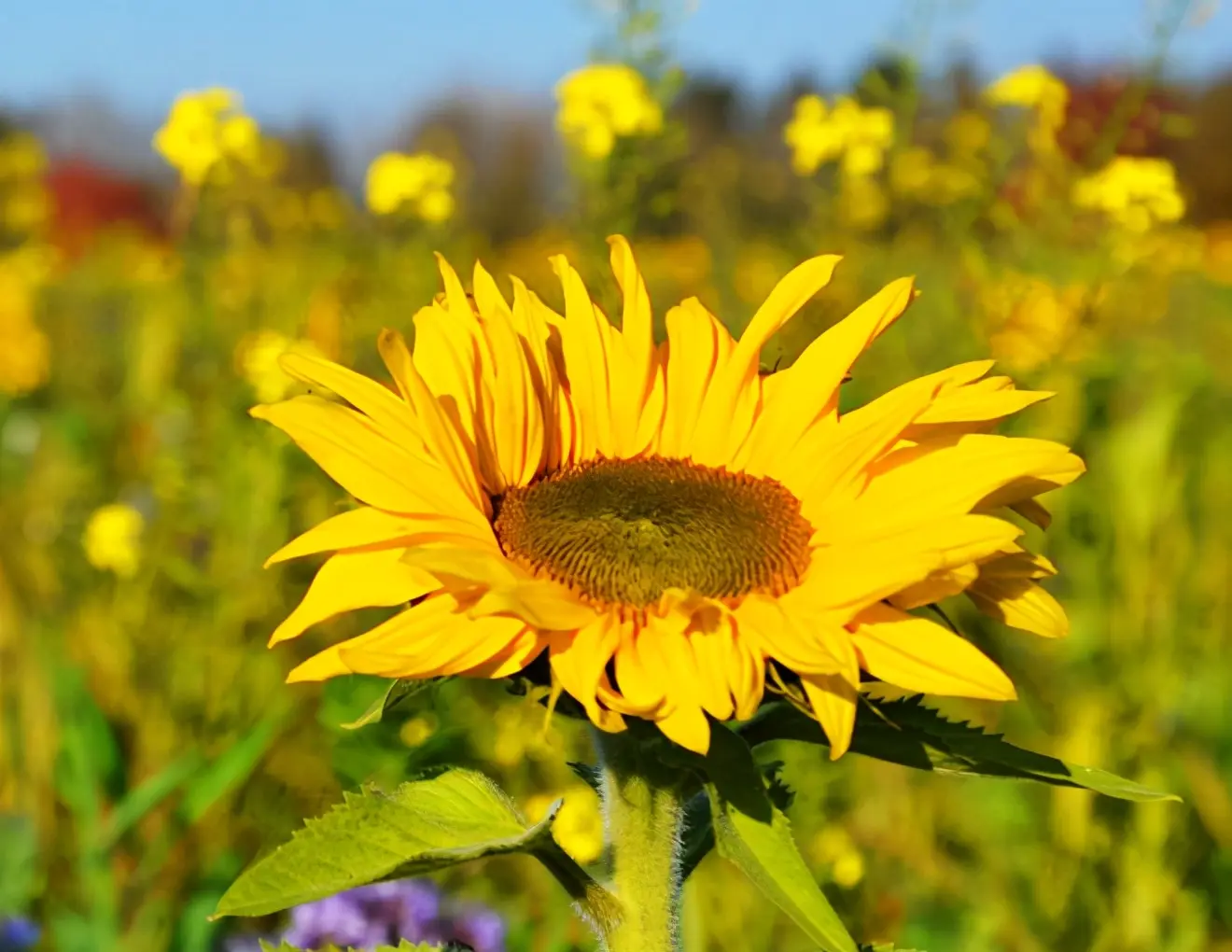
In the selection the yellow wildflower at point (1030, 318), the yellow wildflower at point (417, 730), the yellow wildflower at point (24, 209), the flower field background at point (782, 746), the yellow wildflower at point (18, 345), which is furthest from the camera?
the yellow wildflower at point (24, 209)

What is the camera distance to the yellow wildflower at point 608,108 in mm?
1807

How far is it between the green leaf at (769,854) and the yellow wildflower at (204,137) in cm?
200

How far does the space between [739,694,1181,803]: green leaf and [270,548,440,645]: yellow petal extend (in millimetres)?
210

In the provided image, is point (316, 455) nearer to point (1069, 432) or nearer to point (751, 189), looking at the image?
point (1069, 432)

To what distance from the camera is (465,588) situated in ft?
2.07

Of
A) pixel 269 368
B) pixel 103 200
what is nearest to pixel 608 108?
pixel 269 368

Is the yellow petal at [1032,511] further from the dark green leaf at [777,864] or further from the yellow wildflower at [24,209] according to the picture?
the yellow wildflower at [24,209]

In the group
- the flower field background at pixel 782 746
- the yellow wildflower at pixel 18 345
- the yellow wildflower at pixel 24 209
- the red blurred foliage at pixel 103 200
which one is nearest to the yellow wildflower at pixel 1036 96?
the flower field background at pixel 782 746

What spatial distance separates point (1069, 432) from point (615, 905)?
1.59 meters

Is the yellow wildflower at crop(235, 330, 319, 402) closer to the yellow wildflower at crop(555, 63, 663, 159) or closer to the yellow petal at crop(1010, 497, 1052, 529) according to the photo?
the yellow wildflower at crop(555, 63, 663, 159)

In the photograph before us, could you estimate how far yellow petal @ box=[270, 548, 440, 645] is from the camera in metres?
0.67

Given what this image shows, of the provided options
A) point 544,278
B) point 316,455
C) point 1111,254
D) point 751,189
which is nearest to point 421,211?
point 544,278

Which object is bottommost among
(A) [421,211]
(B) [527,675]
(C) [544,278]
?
(B) [527,675]

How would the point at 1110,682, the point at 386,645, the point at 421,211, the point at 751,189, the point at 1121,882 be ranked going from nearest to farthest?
the point at 386,645, the point at 1121,882, the point at 1110,682, the point at 421,211, the point at 751,189
